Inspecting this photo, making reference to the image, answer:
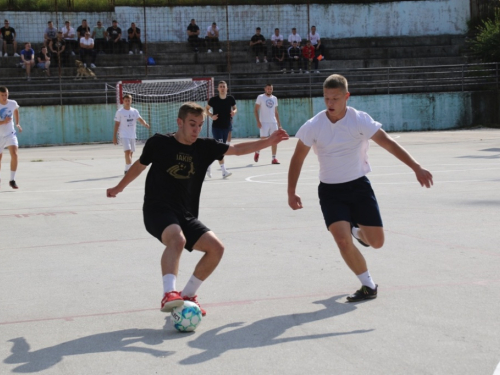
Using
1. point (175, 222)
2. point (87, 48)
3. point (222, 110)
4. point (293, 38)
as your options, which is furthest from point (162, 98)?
point (175, 222)

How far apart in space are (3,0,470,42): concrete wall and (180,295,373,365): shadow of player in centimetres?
3112

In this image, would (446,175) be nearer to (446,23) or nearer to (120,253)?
(120,253)

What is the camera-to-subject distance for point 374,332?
552 centimetres

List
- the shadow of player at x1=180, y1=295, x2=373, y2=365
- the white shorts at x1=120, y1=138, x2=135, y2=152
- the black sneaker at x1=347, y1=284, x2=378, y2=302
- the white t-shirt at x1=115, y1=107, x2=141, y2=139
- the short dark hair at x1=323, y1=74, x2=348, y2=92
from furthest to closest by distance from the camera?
the white t-shirt at x1=115, y1=107, x2=141, y2=139
the white shorts at x1=120, y1=138, x2=135, y2=152
the short dark hair at x1=323, y1=74, x2=348, y2=92
the black sneaker at x1=347, y1=284, x2=378, y2=302
the shadow of player at x1=180, y1=295, x2=373, y2=365

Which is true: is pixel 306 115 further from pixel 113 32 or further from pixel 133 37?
pixel 113 32

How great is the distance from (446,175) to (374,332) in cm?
1066

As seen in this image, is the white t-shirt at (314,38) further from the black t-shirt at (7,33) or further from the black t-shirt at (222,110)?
the black t-shirt at (222,110)

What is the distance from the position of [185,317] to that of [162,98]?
88.8ft

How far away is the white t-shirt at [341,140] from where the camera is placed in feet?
22.0

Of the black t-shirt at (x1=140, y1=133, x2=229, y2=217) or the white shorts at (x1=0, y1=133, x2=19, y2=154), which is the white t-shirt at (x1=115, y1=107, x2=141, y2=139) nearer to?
the white shorts at (x1=0, y1=133, x2=19, y2=154)

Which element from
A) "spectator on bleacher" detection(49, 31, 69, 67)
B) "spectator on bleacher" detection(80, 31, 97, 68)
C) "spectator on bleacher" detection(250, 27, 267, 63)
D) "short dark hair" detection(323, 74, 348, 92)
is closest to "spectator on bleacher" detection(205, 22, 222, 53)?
"spectator on bleacher" detection(250, 27, 267, 63)

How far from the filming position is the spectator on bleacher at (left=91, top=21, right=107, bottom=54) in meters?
34.5

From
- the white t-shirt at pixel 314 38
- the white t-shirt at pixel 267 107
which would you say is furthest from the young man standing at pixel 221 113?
the white t-shirt at pixel 314 38

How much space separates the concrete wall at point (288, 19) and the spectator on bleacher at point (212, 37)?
91 cm
